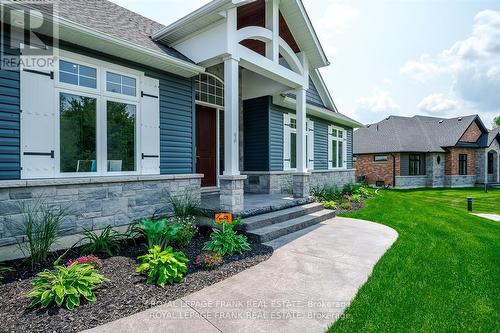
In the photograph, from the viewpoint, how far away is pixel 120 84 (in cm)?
475

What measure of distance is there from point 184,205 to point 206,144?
2.47 m

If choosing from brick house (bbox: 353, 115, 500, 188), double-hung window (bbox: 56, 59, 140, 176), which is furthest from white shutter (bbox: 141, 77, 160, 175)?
brick house (bbox: 353, 115, 500, 188)

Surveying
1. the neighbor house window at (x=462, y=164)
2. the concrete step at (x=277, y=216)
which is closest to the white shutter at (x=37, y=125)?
the concrete step at (x=277, y=216)

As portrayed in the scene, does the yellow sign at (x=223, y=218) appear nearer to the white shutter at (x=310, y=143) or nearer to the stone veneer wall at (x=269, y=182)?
the stone veneer wall at (x=269, y=182)

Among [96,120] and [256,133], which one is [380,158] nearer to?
[256,133]

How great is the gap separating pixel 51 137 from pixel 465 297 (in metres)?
5.83

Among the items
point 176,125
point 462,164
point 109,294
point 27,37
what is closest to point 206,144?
point 176,125

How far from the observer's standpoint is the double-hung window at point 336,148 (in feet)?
40.4

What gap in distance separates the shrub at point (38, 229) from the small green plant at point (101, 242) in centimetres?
44

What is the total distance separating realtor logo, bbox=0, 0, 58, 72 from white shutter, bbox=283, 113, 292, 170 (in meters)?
6.59

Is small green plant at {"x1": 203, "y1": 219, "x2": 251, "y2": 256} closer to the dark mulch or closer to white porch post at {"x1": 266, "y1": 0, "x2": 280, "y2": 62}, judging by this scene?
the dark mulch

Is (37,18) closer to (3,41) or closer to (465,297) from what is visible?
(3,41)

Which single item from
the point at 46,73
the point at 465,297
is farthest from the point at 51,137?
the point at 465,297

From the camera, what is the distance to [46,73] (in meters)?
3.88
